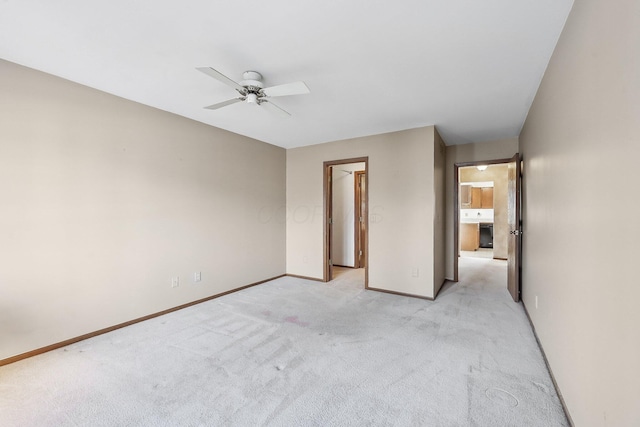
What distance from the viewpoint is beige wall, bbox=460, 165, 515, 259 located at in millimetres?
6574

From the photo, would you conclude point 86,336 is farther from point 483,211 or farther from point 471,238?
point 483,211

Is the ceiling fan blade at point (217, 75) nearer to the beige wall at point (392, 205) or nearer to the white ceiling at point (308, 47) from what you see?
the white ceiling at point (308, 47)

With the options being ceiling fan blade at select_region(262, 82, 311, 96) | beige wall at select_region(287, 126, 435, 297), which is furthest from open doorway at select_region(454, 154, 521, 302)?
ceiling fan blade at select_region(262, 82, 311, 96)

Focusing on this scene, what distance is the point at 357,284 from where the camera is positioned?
14.5 feet

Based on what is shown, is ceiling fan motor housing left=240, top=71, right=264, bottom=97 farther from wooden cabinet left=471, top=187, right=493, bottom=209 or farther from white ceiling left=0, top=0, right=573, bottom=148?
wooden cabinet left=471, top=187, right=493, bottom=209

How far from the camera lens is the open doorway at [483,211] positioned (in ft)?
15.1

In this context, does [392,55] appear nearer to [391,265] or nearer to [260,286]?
[391,265]

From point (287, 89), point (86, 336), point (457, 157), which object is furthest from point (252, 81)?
point (457, 157)

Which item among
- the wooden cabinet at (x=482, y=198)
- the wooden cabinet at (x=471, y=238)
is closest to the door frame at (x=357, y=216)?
the wooden cabinet at (x=471, y=238)

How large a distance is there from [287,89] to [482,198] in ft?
25.9

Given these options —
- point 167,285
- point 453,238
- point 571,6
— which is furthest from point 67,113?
point 453,238

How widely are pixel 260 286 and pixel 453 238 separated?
11.0 feet

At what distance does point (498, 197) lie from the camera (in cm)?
686

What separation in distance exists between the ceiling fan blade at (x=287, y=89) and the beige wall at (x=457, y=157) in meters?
3.49
